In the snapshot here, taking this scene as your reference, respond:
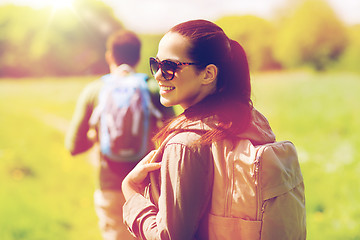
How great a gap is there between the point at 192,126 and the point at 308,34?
159 ft

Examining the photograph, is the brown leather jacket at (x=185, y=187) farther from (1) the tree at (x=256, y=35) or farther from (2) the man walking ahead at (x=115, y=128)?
(1) the tree at (x=256, y=35)

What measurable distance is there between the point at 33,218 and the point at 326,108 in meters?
7.37

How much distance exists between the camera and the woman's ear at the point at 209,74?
5.17 ft

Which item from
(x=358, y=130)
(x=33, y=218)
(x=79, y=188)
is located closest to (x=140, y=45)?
(x=33, y=218)

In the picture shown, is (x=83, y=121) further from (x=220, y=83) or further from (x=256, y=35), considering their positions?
(x=256, y=35)

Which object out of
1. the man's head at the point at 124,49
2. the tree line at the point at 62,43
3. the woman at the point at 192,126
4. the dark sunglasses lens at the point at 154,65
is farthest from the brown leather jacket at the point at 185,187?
the tree line at the point at 62,43

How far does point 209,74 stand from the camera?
5.21ft

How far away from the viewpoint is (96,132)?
3.08 meters

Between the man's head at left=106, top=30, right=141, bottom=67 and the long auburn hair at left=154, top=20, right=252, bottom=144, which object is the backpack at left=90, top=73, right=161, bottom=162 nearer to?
the man's head at left=106, top=30, right=141, bottom=67

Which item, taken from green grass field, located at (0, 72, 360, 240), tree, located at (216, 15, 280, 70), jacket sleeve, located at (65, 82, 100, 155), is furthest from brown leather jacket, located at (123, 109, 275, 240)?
tree, located at (216, 15, 280, 70)

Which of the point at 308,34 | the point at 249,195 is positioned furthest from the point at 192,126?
the point at 308,34

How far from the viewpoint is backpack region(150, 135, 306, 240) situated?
146cm

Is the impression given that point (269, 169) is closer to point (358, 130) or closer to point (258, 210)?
point (258, 210)

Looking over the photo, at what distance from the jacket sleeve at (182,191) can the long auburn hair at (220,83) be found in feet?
0.25
